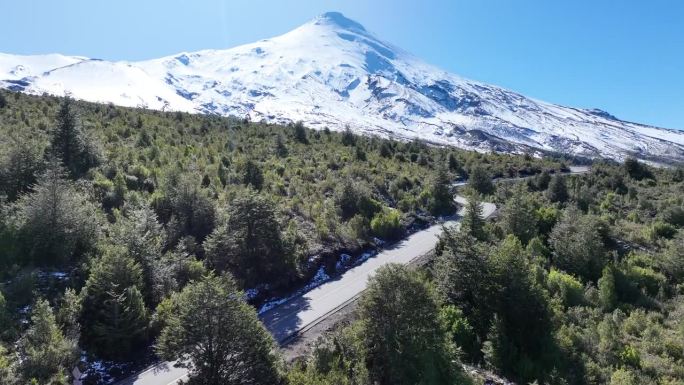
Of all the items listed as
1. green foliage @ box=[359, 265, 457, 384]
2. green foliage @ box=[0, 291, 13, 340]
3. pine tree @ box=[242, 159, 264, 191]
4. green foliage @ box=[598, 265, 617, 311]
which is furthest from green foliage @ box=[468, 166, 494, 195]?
green foliage @ box=[0, 291, 13, 340]

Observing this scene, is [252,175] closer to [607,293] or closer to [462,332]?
[462,332]

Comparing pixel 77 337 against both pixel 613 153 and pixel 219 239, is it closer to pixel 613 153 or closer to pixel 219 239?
pixel 219 239

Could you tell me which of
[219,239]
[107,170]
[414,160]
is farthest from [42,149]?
[414,160]

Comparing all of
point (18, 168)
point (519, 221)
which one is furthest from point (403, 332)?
point (18, 168)

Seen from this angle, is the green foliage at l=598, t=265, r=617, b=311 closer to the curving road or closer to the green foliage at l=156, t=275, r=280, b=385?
the curving road

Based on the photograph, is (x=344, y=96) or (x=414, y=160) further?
(x=344, y=96)

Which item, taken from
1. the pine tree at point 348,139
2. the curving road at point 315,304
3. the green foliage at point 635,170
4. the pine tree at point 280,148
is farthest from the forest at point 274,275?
the green foliage at point 635,170
